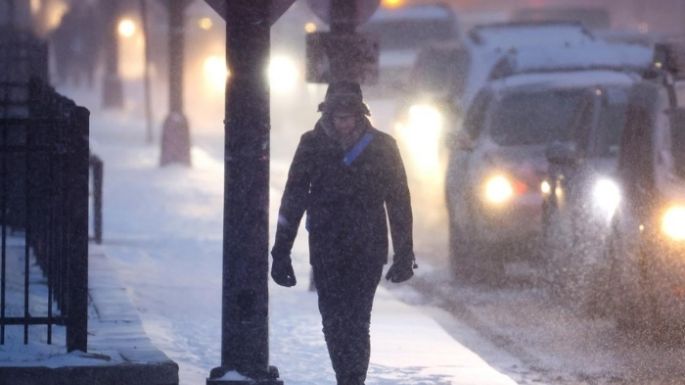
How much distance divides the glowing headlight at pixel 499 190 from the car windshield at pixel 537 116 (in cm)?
67

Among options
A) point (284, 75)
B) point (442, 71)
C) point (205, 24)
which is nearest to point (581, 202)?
point (442, 71)

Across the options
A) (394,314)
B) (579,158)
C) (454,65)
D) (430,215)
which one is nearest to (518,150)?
(579,158)

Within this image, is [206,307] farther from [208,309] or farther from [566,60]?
[566,60]

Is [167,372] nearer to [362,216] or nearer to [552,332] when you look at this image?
[362,216]

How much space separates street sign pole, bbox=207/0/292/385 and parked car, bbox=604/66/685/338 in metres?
3.81

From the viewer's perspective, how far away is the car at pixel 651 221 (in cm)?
1161

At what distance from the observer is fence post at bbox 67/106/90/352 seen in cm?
927

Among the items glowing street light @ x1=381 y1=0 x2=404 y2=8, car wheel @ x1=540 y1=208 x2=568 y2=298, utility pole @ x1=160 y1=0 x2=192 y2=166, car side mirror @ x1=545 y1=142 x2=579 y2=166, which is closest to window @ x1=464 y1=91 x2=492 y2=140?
car wheel @ x1=540 y1=208 x2=568 y2=298

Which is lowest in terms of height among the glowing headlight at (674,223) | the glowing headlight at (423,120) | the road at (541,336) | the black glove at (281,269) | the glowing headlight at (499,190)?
the road at (541,336)

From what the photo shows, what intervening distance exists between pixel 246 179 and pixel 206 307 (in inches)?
179

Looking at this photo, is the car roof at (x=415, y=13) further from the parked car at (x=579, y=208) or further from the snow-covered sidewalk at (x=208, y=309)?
the parked car at (x=579, y=208)

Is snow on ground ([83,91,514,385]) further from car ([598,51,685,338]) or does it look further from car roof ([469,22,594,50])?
car roof ([469,22,594,50])

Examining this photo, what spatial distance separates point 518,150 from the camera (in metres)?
15.5

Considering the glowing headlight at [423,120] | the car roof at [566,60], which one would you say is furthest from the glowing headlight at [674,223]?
the glowing headlight at [423,120]
